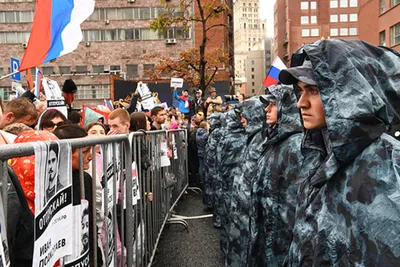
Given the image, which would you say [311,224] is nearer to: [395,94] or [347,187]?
[347,187]

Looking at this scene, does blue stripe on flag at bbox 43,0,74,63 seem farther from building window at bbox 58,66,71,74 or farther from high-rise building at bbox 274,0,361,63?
high-rise building at bbox 274,0,361,63

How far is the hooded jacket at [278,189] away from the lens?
321 centimetres

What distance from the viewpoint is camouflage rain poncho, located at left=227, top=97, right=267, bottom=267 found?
4.15 m

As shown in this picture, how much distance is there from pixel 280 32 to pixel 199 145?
9592cm

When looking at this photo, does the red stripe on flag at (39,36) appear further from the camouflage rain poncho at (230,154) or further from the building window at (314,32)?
the building window at (314,32)

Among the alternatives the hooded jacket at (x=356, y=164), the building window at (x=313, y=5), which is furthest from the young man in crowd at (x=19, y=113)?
the building window at (x=313, y=5)

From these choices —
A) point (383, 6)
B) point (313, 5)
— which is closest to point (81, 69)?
point (383, 6)

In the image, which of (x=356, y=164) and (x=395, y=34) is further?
(x=395, y=34)

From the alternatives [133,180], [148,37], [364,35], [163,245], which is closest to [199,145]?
[163,245]

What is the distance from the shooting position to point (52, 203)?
1.77m

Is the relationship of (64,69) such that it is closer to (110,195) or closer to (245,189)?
(245,189)

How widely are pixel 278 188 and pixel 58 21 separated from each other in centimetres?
403

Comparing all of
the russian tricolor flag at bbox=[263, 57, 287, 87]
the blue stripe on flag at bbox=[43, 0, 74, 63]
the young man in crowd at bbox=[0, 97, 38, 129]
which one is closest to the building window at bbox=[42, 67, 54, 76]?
the russian tricolor flag at bbox=[263, 57, 287, 87]

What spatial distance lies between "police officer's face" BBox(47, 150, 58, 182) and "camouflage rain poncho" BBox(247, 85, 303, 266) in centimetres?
188
